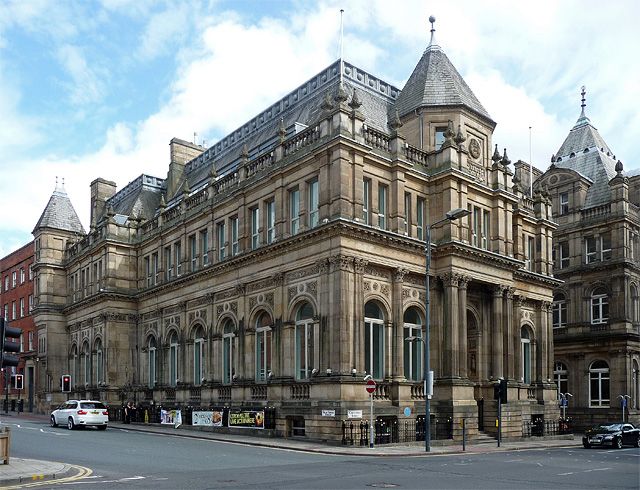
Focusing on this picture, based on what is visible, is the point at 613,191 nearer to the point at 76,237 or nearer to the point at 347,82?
the point at 347,82

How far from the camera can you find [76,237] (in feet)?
213

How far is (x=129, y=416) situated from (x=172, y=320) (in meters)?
6.82

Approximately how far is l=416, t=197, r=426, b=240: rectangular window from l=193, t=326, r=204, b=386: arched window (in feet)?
49.5

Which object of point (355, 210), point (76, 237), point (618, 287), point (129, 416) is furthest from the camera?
point (76, 237)

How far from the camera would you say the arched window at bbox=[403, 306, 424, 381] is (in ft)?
119

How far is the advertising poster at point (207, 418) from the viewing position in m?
39.4

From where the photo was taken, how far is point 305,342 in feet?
115

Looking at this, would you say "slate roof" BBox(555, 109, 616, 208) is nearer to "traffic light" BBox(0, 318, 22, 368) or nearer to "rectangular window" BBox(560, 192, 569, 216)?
"rectangular window" BBox(560, 192, 569, 216)

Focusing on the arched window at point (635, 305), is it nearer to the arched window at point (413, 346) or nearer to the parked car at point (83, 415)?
the arched window at point (413, 346)

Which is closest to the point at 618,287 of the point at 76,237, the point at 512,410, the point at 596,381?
the point at 596,381

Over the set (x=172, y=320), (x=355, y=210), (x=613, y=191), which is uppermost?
(x=613, y=191)

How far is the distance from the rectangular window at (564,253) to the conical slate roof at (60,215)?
41.2 meters

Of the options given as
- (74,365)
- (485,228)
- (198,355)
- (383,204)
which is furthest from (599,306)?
(74,365)

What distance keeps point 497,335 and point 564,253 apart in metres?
22.0
